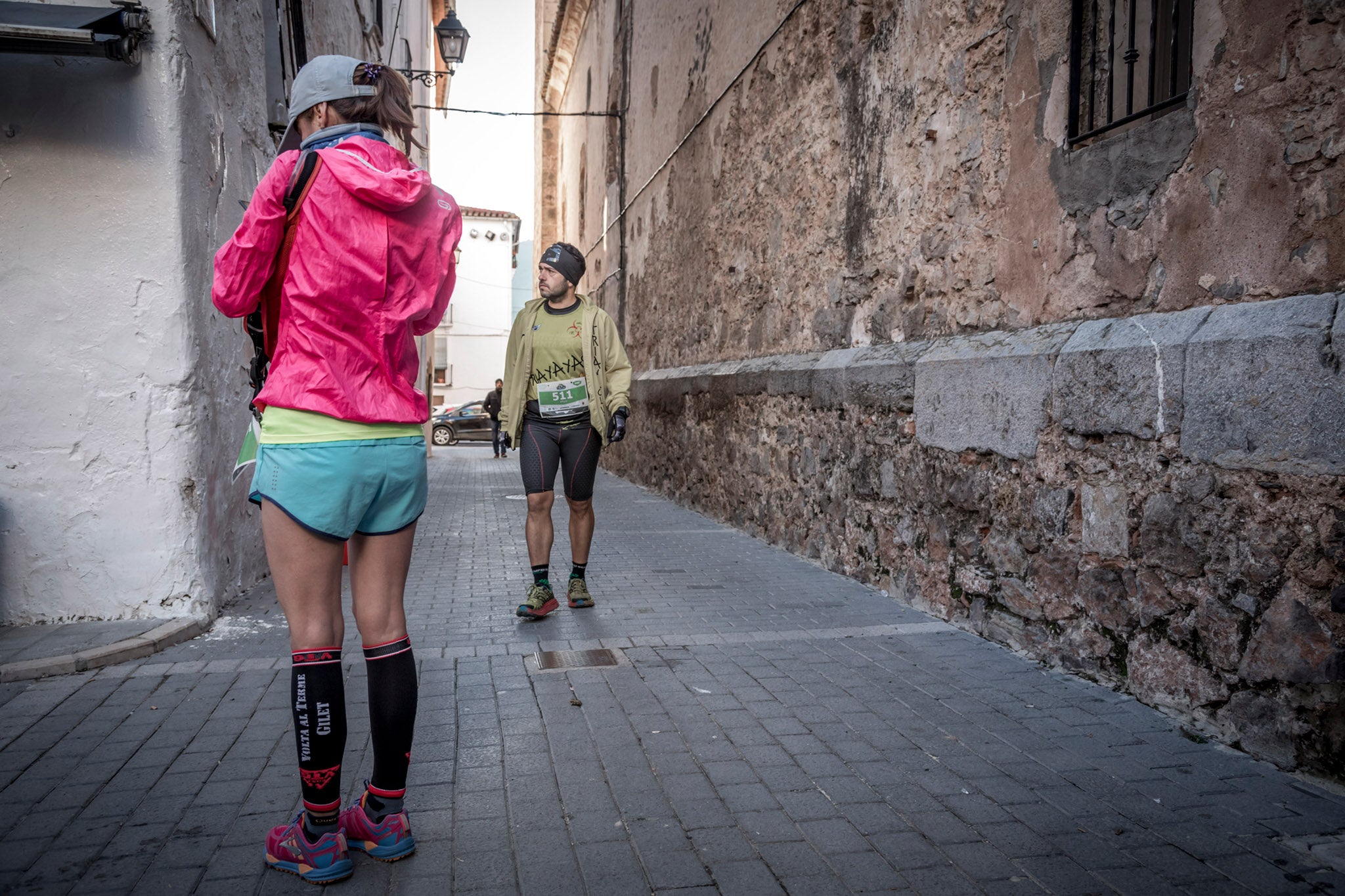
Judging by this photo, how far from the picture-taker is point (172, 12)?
181 inches

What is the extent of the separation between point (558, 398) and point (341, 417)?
3031 mm

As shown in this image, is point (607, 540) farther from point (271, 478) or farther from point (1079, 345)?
point (271, 478)

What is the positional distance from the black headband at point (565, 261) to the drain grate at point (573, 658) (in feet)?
6.52

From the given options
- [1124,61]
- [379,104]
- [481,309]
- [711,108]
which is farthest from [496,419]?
[481,309]

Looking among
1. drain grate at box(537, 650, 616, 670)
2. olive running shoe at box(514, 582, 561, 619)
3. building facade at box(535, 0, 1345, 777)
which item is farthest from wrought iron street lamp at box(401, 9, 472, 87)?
drain grate at box(537, 650, 616, 670)

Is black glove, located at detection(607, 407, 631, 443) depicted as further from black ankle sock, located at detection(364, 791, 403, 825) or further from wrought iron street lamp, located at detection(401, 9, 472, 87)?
wrought iron street lamp, located at detection(401, 9, 472, 87)

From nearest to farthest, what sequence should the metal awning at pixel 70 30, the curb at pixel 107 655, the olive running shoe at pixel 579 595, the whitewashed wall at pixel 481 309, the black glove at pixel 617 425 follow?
the curb at pixel 107 655 → the metal awning at pixel 70 30 → the black glove at pixel 617 425 → the olive running shoe at pixel 579 595 → the whitewashed wall at pixel 481 309

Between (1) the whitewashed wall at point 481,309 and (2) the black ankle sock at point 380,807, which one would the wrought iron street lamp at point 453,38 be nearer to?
(2) the black ankle sock at point 380,807

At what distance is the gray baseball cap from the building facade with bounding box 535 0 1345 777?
2.72m

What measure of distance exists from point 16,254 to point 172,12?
133 centimetres

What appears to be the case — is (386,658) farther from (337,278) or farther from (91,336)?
(91,336)

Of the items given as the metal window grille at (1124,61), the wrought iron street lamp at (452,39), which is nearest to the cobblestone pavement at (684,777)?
the metal window grille at (1124,61)

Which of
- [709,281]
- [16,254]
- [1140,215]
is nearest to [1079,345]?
[1140,215]

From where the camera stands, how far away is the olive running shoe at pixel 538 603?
505 cm
